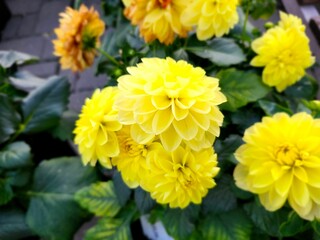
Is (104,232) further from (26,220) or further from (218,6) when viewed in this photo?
(218,6)

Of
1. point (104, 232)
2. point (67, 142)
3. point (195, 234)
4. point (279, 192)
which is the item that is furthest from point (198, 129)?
point (67, 142)

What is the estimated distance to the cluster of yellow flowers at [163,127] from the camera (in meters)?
0.51

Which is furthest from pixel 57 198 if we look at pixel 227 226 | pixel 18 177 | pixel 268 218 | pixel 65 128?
pixel 268 218

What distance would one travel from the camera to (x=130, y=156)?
0.61 meters

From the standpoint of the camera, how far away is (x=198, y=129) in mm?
521

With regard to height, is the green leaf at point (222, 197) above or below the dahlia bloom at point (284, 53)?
below

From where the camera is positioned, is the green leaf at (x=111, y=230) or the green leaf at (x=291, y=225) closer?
the green leaf at (x=291, y=225)

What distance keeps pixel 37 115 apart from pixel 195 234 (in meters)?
0.67

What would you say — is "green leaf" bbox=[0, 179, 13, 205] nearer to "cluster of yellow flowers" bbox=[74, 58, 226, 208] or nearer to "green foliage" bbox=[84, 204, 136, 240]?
"green foliage" bbox=[84, 204, 136, 240]

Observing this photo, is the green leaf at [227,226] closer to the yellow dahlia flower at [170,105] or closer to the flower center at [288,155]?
the flower center at [288,155]

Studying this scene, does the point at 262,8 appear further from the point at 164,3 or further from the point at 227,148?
the point at 227,148

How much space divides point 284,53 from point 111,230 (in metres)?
0.67

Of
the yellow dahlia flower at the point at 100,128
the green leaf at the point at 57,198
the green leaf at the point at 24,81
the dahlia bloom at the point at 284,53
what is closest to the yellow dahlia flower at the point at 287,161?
the yellow dahlia flower at the point at 100,128

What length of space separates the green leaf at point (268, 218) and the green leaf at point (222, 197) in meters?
0.05
